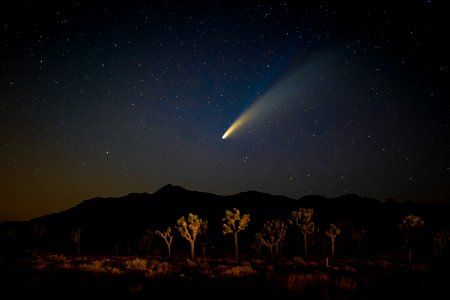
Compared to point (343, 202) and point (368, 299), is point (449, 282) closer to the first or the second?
point (368, 299)

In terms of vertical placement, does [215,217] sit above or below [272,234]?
below

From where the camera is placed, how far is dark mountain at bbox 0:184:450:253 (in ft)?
355

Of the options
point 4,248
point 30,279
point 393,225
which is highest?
point 30,279

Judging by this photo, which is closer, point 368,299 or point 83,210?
point 368,299

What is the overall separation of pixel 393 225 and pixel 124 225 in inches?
4721

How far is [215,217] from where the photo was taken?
154 meters

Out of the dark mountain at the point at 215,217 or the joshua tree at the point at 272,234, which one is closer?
the joshua tree at the point at 272,234

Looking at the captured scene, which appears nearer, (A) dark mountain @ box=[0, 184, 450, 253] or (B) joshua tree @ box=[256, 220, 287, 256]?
→ (B) joshua tree @ box=[256, 220, 287, 256]

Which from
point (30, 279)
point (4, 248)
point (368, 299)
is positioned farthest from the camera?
point (4, 248)

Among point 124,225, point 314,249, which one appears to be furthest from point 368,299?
point 124,225

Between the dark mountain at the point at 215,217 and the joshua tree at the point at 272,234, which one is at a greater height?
the joshua tree at the point at 272,234

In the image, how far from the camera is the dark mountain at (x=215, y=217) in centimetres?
10832

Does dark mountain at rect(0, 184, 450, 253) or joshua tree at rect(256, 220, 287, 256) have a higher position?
joshua tree at rect(256, 220, 287, 256)

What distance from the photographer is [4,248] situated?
3073 centimetres
